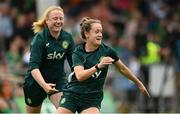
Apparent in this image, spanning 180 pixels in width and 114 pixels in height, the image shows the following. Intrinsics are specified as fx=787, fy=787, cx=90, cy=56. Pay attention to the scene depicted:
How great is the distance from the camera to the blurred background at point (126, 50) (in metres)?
16.7

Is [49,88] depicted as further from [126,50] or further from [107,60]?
[126,50]

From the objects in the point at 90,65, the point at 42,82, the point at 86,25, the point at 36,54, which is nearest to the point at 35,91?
the point at 36,54

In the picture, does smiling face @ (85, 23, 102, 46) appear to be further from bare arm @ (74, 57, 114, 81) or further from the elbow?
the elbow

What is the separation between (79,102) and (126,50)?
8432 mm

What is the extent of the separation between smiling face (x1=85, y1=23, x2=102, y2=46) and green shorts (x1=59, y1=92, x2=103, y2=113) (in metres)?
0.68

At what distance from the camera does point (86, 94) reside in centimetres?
988

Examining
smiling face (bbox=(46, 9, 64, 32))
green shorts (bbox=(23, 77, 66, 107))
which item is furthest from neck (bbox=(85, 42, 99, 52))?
green shorts (bbox=(23, 77, 66, 107))

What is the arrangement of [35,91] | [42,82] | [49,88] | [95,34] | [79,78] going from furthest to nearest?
[35,91] → [42,82] → [49,88] → [95,34] → [79,78]

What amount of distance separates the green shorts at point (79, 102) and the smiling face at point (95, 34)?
0.68 metres

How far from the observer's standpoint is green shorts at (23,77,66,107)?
10953 millimetres

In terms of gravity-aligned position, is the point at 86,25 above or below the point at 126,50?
above

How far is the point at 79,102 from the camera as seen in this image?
9906 millimetres

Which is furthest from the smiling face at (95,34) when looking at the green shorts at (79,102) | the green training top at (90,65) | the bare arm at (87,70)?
the green shorts at (79,102)

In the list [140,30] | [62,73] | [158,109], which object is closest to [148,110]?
[158,109]
